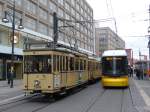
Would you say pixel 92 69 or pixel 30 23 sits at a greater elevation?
pixel 30 23

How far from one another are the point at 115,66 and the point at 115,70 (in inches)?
12.5

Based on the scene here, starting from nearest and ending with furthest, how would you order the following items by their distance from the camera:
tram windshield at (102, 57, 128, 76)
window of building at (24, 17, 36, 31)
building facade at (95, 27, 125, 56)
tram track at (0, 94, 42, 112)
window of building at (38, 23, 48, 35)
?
tram track at (0, 94, 42, 112), tram windshield at (102, 57, 128, 76), window of building at (24, 17, 36, 31), window of building at (38, 23, 48, 35), building facade at (95, 27, 125, 56)

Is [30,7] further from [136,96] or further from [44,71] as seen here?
[44,71]

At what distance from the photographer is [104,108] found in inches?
596

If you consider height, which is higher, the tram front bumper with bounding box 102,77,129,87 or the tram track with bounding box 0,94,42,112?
the tram front bumper with bounding box 102,77,129,87

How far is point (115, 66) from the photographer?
26.9 meters

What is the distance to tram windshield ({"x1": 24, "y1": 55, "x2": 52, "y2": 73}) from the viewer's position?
18125mm

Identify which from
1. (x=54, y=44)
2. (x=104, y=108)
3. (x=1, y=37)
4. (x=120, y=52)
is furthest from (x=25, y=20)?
(x=104, y=108)

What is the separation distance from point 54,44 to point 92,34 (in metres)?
100

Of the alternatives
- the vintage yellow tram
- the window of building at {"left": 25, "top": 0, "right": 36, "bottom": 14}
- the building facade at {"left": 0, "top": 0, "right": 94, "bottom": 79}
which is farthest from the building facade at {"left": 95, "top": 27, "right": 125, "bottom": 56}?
the vintage yellow tram

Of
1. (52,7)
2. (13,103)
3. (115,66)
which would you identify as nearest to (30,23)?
(52,7)

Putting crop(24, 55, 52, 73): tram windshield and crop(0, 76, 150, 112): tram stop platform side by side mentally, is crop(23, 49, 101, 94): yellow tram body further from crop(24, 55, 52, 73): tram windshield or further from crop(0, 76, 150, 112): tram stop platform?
crop(0, 76, 150, 112): tram stop platform

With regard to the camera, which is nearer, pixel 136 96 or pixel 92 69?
pixel 136 96

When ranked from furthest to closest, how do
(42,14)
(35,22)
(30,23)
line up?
(42,14) < (35,22) < (30,23)
